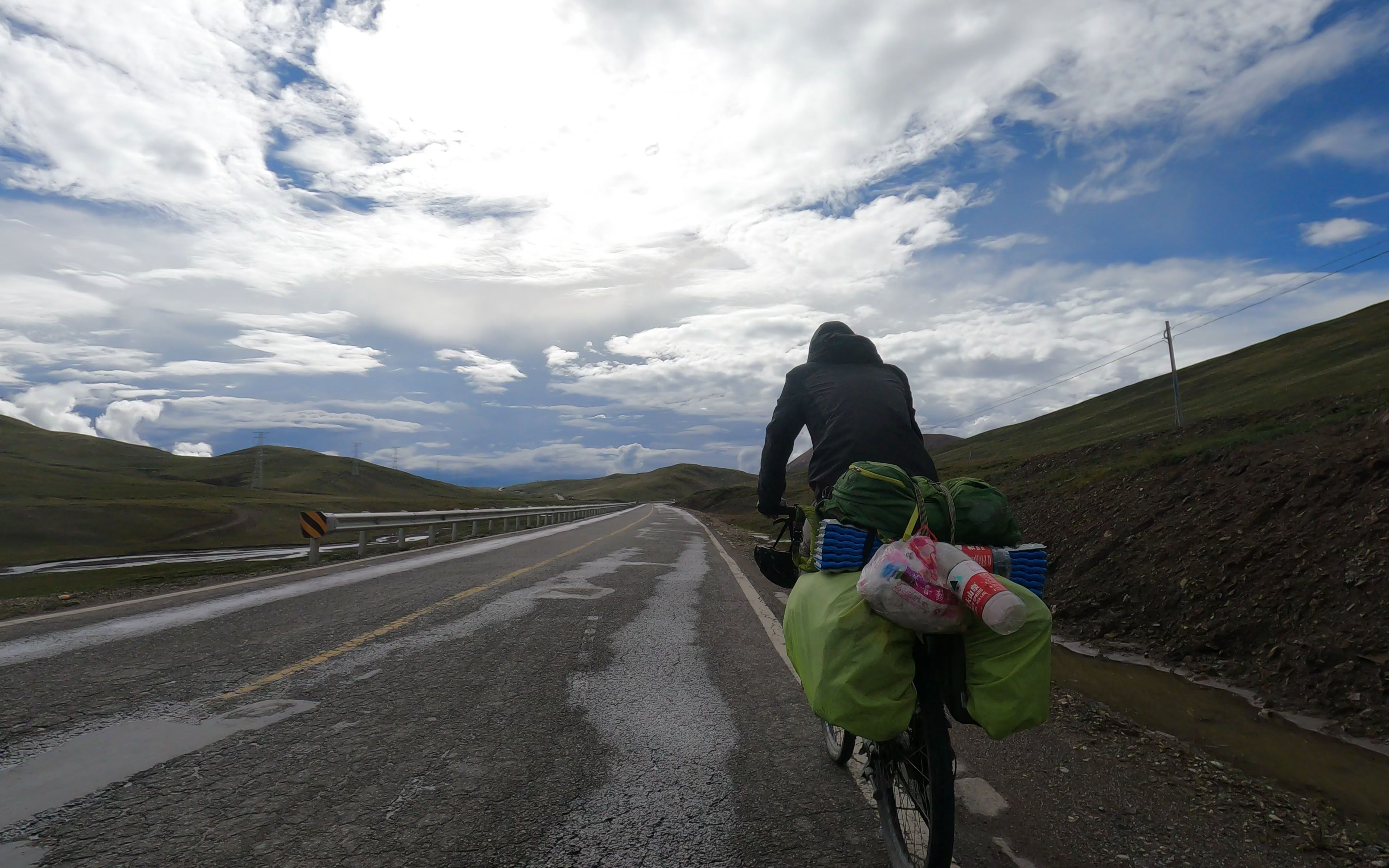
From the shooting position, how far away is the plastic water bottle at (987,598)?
2141mm

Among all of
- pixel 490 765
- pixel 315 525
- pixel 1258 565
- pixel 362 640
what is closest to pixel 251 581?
pixel 315 525

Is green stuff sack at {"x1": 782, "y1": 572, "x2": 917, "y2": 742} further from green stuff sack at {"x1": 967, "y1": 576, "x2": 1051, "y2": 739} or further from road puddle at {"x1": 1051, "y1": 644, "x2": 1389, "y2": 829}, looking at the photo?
road puddle at {"x1": 1051, "y1": 644, "x2": 1389, "y2": 829}

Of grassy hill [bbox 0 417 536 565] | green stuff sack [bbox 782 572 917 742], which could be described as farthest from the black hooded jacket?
grassy hill [bbox 0 417 536 565]

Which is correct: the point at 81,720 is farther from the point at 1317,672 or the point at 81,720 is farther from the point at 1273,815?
the point at 1317,672

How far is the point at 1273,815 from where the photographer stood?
3.60 metres

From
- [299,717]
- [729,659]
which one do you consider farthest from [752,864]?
[729,659]

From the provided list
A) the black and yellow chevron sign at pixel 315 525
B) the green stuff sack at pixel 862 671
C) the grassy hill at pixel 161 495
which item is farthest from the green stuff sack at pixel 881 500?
the grassy hill at pixel 161 495

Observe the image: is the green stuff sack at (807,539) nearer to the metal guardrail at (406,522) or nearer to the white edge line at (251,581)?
the white edge line at (251,581)

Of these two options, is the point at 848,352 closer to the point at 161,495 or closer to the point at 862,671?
the point at 862,671

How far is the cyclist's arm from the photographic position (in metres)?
3.98

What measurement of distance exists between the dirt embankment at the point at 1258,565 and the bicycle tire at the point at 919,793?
4.31 metres

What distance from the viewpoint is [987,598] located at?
218cm

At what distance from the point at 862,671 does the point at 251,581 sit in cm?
1149

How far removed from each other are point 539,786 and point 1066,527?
35.7 ft
